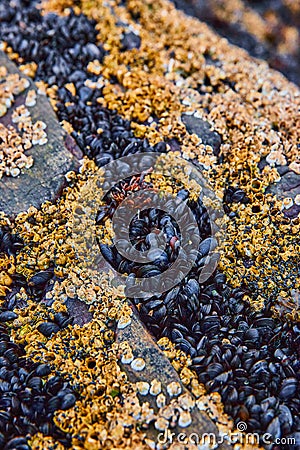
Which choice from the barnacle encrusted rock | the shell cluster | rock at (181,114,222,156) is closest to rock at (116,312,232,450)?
the shell cluster

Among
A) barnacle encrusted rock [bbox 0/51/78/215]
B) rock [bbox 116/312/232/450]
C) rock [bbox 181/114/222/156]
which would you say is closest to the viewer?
rock [bbox 116/312/232/450]

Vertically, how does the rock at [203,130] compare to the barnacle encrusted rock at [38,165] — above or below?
above

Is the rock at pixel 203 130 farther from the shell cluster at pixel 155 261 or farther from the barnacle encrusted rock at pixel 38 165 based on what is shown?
the barnacle encrusted rock at pixel 38 165

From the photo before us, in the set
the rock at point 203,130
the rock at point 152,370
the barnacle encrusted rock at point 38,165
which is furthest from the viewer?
the rock at point 203,130

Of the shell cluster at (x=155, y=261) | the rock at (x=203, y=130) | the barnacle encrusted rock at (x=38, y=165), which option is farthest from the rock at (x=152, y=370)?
the rock at (x=203, y=130)

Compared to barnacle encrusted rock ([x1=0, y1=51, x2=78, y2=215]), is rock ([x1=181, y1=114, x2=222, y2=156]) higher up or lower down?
higher up

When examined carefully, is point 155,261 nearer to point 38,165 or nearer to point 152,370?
point 152,370

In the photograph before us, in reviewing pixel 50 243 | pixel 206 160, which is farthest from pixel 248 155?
pixel 50 243

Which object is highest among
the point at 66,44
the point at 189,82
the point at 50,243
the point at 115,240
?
the point at 189,82

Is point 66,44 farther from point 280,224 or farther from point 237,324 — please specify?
point 237,324

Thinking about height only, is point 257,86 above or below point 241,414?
above

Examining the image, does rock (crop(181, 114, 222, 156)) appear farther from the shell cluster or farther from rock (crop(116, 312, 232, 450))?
rock (crop(116, 312, 232, 450))
